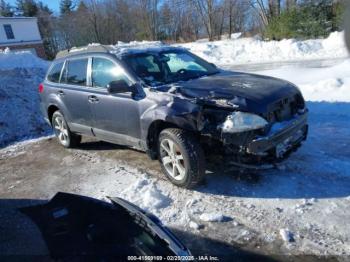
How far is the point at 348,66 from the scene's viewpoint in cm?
1069

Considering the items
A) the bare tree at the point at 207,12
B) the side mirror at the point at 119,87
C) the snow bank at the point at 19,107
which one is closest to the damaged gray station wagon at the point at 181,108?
the side mirror at the point at 119,87

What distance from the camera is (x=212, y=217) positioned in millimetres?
4062

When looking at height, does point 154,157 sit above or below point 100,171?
above

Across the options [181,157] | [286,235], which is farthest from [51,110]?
[286,235]

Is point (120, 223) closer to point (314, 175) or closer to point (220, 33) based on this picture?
point (314, 175)

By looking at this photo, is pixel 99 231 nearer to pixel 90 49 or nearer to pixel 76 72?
pixel 90 49

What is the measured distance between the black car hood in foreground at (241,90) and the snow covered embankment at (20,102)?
5.67 meters

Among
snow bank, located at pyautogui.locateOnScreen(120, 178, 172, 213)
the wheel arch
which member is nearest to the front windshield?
snow bank, located at pyautogui.locateOnScreen(120, 178, 172, 213)

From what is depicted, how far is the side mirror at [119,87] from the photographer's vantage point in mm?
4953

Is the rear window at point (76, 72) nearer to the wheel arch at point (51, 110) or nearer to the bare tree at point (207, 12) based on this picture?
the wheel arch at point (51, 110)

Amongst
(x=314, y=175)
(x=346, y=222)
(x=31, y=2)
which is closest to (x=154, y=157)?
(x=314, y=175)

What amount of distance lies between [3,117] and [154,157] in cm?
656

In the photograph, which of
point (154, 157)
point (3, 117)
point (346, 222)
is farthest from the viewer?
point (3, 117)

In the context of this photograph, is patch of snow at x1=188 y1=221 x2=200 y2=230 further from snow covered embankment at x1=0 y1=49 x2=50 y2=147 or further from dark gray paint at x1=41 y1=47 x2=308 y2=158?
snow covered embankment at x1=0 y1=49 x2=50 y2=147
